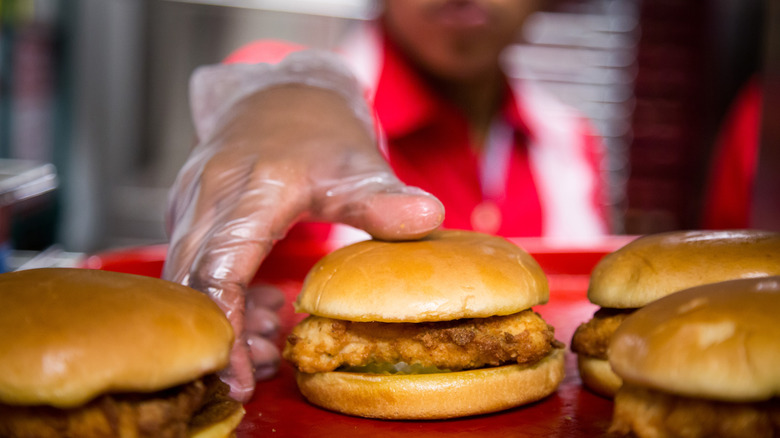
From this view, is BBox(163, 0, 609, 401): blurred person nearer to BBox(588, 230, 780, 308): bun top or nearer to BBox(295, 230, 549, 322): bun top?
BBox(295, 230, 549, 322): bun top

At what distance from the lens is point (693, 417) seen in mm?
1040

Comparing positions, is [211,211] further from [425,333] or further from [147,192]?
[147,192]

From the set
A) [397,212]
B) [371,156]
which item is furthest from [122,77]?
[397,212]

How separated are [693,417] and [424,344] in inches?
23.3

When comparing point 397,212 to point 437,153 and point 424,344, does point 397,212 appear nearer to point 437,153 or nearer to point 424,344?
point 424,344

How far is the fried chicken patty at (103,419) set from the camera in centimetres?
100

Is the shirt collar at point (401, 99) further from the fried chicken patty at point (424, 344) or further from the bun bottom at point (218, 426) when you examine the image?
the bun bottom at point (218, 426)

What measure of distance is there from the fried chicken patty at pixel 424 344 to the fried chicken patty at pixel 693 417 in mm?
350

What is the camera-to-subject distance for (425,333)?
1471mm

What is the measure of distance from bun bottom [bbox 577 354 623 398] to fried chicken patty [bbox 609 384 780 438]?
1.13 feet

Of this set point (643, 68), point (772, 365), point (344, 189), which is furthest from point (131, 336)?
point (643, 68)

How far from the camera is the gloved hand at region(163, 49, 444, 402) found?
1509mm

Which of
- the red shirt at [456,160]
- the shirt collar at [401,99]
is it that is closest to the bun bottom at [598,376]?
the red shirt at [456,160]

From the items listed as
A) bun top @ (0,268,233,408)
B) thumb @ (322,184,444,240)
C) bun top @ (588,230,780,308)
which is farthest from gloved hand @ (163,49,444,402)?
bun top @ (588,230,780,308)
